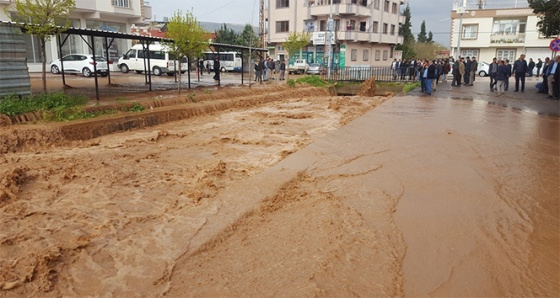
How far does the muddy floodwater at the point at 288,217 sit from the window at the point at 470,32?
42367 millimetres

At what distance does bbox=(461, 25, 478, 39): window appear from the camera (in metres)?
49.1

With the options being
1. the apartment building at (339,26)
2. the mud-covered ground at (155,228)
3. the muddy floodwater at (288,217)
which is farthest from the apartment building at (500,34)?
the mud-covered ground at (155,228)

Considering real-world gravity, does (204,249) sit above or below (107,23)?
below

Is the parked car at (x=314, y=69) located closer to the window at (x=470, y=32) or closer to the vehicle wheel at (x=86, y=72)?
the vehicle wheel at (x=86, y=72)

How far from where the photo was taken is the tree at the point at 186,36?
58.4 feet

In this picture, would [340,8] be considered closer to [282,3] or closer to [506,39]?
[282,3]

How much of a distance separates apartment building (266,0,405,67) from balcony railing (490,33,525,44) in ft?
39.4

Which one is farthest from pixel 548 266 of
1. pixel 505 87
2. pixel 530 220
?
pixel 505 87

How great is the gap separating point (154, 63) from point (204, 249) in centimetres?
2755

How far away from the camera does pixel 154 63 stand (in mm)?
30359

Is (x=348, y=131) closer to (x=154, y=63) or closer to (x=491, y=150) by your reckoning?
(x=491, y=150)

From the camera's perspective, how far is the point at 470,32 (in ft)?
162

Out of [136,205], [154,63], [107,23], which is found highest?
[107,23]

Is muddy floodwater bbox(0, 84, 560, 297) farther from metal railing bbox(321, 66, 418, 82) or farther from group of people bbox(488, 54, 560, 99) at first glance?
metal railing bbox(321, 66, 418, 82)
